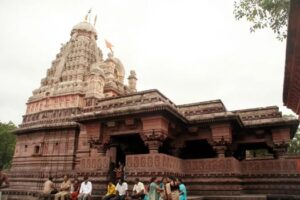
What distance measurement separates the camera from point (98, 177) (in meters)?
11.8

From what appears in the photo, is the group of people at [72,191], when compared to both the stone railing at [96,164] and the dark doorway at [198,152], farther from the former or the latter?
the dark doorway at [198,152]

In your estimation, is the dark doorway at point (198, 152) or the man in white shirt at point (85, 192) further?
the dark doorway at point (198, 152)

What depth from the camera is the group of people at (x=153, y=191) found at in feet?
27.9

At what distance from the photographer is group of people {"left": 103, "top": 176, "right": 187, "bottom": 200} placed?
335 inches

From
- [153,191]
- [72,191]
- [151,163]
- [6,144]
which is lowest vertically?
[72,191]

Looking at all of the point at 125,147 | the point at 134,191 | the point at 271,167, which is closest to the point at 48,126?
the point at 125,147

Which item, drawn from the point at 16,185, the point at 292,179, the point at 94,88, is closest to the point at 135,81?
the point at 94,88

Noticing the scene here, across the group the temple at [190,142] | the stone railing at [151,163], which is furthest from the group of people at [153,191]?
the temple at [190,142]

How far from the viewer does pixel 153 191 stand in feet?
28.2

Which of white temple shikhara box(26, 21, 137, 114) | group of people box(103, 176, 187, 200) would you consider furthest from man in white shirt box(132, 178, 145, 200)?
white temple shikhara box(26, 21, 137, 114)

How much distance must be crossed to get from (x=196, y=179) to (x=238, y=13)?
25.4ft

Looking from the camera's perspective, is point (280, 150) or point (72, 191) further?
point (280, 150)

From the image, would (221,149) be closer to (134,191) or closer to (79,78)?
(134,191)

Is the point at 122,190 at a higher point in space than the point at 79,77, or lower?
lower
